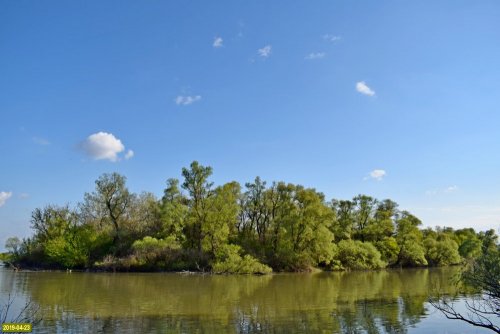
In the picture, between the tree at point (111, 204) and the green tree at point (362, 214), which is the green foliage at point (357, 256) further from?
the tree at point (111, 204)

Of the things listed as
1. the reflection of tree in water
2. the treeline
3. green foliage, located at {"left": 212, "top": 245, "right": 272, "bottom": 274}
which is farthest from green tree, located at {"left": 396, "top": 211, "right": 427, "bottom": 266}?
the reflection of tree in water

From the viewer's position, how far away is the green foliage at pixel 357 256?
6644cm

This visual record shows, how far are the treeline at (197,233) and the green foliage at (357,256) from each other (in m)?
0.17

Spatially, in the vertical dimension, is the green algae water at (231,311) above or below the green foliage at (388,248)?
below

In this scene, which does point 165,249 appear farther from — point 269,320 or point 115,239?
point 269,320

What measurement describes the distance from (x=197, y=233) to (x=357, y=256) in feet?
89.2

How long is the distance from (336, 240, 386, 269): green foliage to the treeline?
17 centimetres

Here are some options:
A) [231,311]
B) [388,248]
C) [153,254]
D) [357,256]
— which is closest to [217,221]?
[153,254]

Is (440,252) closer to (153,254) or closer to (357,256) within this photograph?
(357,256)

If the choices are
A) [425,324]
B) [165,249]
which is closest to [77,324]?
[425,324]

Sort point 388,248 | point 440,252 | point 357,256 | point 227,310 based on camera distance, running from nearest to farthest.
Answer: point 227,310, point 357,256, point 388,248, point 440,252

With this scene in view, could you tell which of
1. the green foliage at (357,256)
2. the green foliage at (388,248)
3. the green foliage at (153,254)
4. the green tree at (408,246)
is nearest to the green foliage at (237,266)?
the green foliage at (153,254)

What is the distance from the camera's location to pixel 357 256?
6712 centimetres

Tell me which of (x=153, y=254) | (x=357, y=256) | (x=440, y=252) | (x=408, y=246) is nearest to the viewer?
(x=153, y=254)
